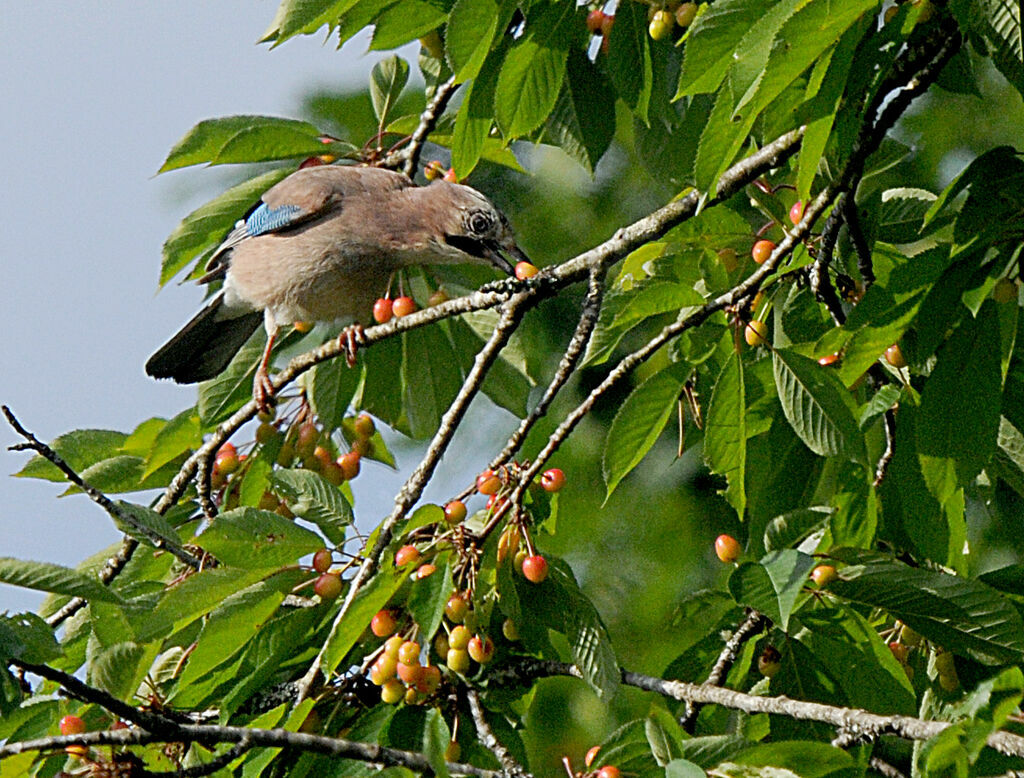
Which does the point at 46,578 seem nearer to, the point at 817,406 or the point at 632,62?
the point at 817,406

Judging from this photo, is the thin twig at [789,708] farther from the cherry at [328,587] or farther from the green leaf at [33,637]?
the green leaf at [33,637]

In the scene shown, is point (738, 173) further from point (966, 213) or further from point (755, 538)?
point (755, 538)

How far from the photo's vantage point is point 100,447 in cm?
393

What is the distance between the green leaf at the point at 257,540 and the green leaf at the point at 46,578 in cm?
35

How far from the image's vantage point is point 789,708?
2.29 meters

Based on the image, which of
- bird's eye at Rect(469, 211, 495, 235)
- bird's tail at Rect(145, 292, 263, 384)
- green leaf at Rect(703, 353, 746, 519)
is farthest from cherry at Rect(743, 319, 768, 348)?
bird's tail at Rect(145, 292, 263, 384)

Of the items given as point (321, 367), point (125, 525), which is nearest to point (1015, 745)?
point (125, 525)

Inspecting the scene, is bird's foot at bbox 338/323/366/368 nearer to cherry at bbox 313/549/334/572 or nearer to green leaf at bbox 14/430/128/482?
green leaf at bbox 14/430/128/482

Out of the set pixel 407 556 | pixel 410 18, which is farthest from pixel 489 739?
pixel 410 18

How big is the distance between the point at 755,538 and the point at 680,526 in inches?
117

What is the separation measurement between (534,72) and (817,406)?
3.49ft

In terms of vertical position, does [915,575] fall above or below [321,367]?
below

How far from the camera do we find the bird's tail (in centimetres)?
552

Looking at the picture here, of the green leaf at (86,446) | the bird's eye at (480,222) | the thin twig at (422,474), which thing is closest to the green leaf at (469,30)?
the thin twig at (422,474)
